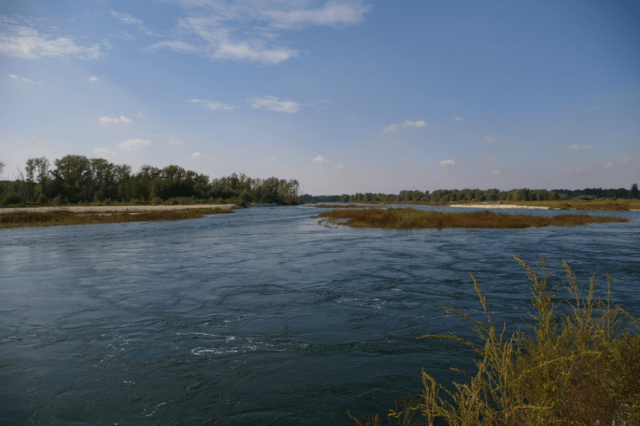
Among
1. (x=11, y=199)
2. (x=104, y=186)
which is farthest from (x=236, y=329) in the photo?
(x=104, y=186)

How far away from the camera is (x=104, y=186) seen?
102 meters

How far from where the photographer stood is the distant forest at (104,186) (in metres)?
88.1

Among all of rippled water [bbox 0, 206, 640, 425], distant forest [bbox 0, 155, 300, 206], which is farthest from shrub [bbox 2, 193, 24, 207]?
rippled water [bbox 0, 206, 640, 425]

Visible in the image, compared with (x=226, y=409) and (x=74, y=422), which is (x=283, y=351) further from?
(x=74, y=422)

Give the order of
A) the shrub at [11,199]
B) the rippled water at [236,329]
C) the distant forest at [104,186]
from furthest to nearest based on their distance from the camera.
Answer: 1. the distant forest at [104,186]
2. the shrub at [11,199]
3. the rippled water at [236,329]

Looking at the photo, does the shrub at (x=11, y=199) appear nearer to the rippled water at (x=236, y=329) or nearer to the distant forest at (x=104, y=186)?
the distant forest at (x=104, y=186)

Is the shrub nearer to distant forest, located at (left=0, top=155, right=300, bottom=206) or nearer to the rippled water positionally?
distant forest, located at (left=0, top=155, right=300, bottom=206)

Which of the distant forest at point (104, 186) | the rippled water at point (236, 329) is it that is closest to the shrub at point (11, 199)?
the distant forest at point (104, 186)

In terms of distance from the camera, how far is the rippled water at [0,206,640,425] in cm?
512

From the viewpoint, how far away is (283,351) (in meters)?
6.75

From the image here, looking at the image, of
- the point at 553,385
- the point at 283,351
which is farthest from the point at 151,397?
the point at 553,385

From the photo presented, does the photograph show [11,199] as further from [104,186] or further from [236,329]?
[236,329]

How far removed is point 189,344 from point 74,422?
8.18ft

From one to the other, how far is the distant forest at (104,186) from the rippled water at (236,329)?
80.3m
